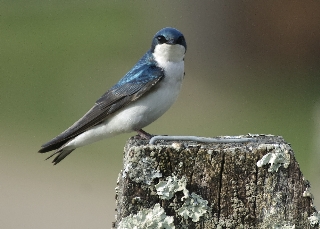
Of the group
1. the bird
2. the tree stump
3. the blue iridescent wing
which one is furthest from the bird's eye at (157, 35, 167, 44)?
the tree stump

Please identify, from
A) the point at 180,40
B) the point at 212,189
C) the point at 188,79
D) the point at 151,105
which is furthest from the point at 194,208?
the point at 188,79

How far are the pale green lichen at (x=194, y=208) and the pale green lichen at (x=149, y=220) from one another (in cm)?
4

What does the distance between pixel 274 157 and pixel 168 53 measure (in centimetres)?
140

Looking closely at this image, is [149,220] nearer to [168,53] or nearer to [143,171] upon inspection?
[143,171]

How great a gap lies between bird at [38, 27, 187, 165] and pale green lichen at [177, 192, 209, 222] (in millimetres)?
1120

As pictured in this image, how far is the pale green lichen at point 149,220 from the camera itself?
7.29 ft

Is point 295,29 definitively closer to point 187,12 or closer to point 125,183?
point 187,12

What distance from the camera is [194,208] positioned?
7.25 ft

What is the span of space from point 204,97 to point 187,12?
8.02 ft

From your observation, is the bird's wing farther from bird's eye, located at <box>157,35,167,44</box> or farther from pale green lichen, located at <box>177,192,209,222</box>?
pale green lichen, located at <box>177,192,209,222</box>

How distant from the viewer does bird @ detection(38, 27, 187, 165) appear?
11.2ft

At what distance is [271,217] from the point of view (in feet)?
7.36

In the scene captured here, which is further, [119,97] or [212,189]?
[119,97]

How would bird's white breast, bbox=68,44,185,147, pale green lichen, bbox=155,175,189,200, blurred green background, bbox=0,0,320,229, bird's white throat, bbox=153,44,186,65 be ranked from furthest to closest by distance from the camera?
blurred green background, bbox=0,0,320,229
bird's white throat, bbox=153,44,186,65
bird's white breast, bbox=68,44,185,147
pale green lichen, bbox=155,175,189,200
